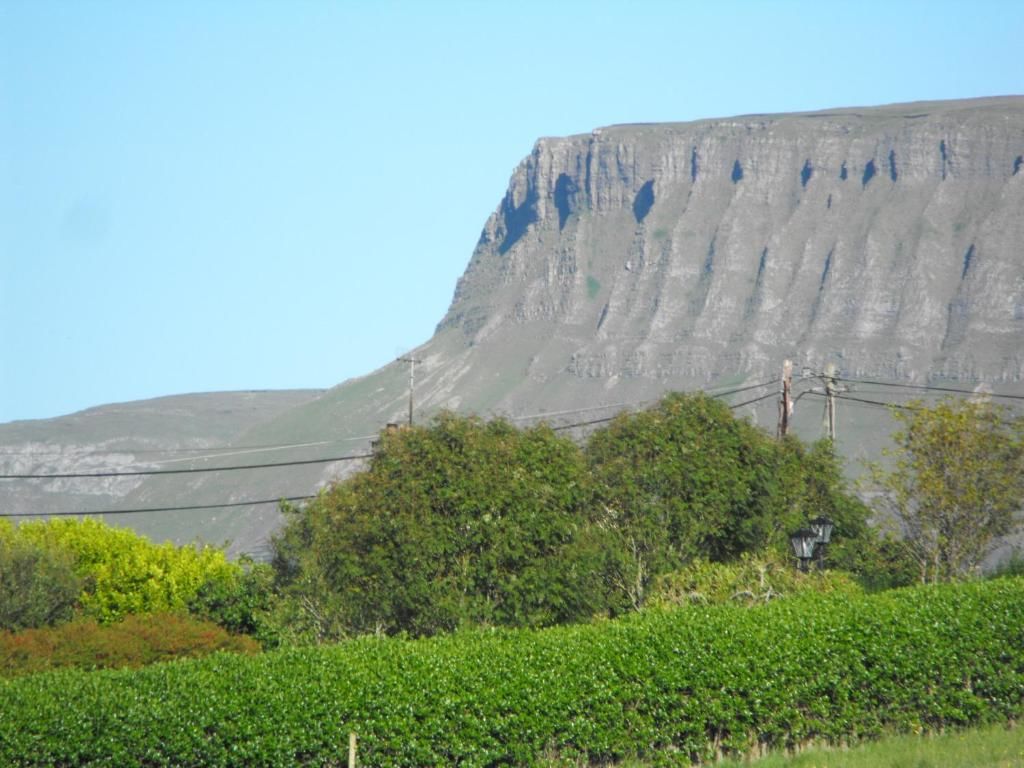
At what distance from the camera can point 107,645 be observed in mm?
26484

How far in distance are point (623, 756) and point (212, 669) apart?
621cm

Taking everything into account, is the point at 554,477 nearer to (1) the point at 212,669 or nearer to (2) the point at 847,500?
(1) the point at 212,669

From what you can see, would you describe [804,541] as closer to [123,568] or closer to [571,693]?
[571,693]

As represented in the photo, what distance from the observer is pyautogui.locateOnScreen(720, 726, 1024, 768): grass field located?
1916 cm

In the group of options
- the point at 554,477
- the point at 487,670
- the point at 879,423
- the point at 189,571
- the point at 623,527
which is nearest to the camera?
the point at 487,670

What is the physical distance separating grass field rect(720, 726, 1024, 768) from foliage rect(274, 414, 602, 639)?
8403mm

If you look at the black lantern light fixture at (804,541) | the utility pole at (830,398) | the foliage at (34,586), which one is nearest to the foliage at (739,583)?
the black lantern light fixture at (804,541)

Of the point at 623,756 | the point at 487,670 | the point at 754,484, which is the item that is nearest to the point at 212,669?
the point at 487,670

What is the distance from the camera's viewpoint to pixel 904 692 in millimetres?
22594

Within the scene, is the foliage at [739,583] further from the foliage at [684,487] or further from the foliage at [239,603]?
the foliage at [239,603]

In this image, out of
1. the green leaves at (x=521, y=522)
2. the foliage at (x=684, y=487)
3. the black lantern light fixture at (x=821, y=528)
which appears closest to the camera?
the black lantern light fixture at (x=821, y=528)

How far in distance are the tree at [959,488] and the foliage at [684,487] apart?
3217 mm

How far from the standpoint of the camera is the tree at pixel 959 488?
35.2m

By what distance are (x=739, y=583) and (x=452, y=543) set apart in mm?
5992
